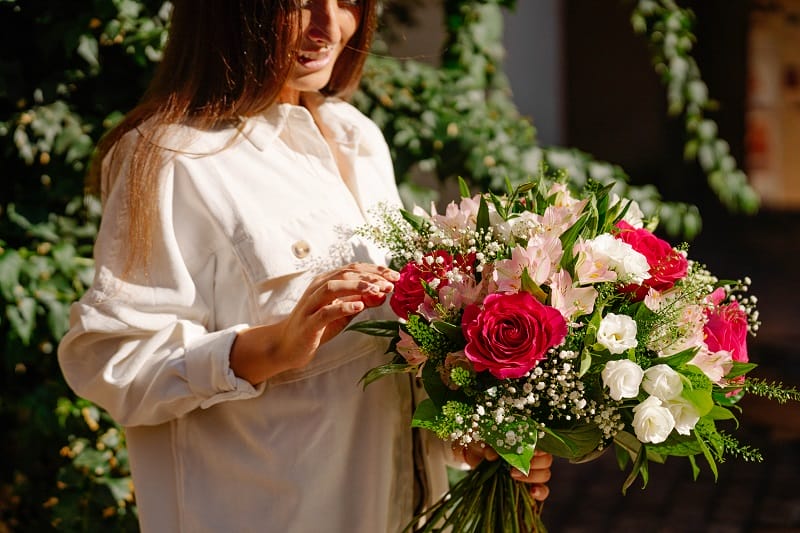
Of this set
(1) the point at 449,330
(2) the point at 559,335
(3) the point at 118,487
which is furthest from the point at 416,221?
(3) the point at 118,487

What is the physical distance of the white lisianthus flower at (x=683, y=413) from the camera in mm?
1654

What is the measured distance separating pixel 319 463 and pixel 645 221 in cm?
76

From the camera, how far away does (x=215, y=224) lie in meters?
1.83

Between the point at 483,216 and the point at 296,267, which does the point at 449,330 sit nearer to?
the point at 483,216

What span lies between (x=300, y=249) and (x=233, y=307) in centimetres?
15

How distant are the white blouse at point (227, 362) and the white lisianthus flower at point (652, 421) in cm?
48

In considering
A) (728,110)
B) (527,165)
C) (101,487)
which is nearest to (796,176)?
(728,110)

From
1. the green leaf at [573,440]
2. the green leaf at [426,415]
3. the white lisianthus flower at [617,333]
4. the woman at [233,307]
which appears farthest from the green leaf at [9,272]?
the white lisianthus flower at [617,333]

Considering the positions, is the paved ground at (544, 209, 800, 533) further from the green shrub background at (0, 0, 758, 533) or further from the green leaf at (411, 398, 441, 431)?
the green leaf at (411, 398, 441, 431)

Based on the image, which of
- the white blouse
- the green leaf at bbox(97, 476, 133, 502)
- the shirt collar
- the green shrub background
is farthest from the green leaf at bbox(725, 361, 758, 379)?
the green leaf at bbox(97, 476, 133, 502)

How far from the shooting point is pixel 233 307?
1874mm

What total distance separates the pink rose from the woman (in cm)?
23

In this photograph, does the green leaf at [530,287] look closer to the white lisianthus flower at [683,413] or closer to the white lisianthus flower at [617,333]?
the white lisianthus flower at [617,333]

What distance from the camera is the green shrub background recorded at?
2.75 metres
